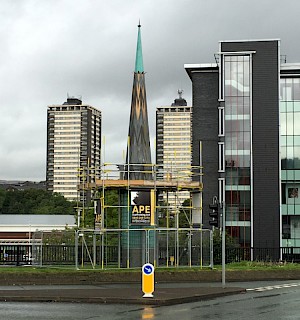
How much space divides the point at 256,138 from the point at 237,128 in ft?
7.42

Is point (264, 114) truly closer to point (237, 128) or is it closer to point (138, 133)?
point (237, 128)

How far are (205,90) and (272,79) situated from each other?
27.5 ft

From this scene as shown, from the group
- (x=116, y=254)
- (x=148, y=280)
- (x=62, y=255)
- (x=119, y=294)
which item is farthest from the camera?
(x=116, y=254)

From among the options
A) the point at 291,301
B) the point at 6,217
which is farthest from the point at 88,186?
the point at 6,217

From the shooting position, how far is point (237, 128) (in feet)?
239

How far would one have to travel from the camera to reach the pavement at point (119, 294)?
19.8m

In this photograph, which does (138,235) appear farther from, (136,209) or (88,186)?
(88,186)

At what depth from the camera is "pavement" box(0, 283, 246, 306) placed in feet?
65.0

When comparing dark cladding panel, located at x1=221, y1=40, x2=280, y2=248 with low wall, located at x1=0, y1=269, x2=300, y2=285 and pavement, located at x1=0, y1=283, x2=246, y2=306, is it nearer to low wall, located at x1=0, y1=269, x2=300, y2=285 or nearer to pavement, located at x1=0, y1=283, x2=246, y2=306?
low wall, located at x1=0, y1=269, x2=300, y2=285

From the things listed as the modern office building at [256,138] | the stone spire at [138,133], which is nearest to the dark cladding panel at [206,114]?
the modern office building at [256,138]

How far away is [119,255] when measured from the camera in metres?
30.8

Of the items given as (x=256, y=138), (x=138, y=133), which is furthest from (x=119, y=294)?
(x=256, y=138)

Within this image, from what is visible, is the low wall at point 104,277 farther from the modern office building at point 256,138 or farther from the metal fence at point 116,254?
the modern office building at point 256,138

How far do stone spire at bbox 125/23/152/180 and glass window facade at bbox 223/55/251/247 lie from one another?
40.7m
